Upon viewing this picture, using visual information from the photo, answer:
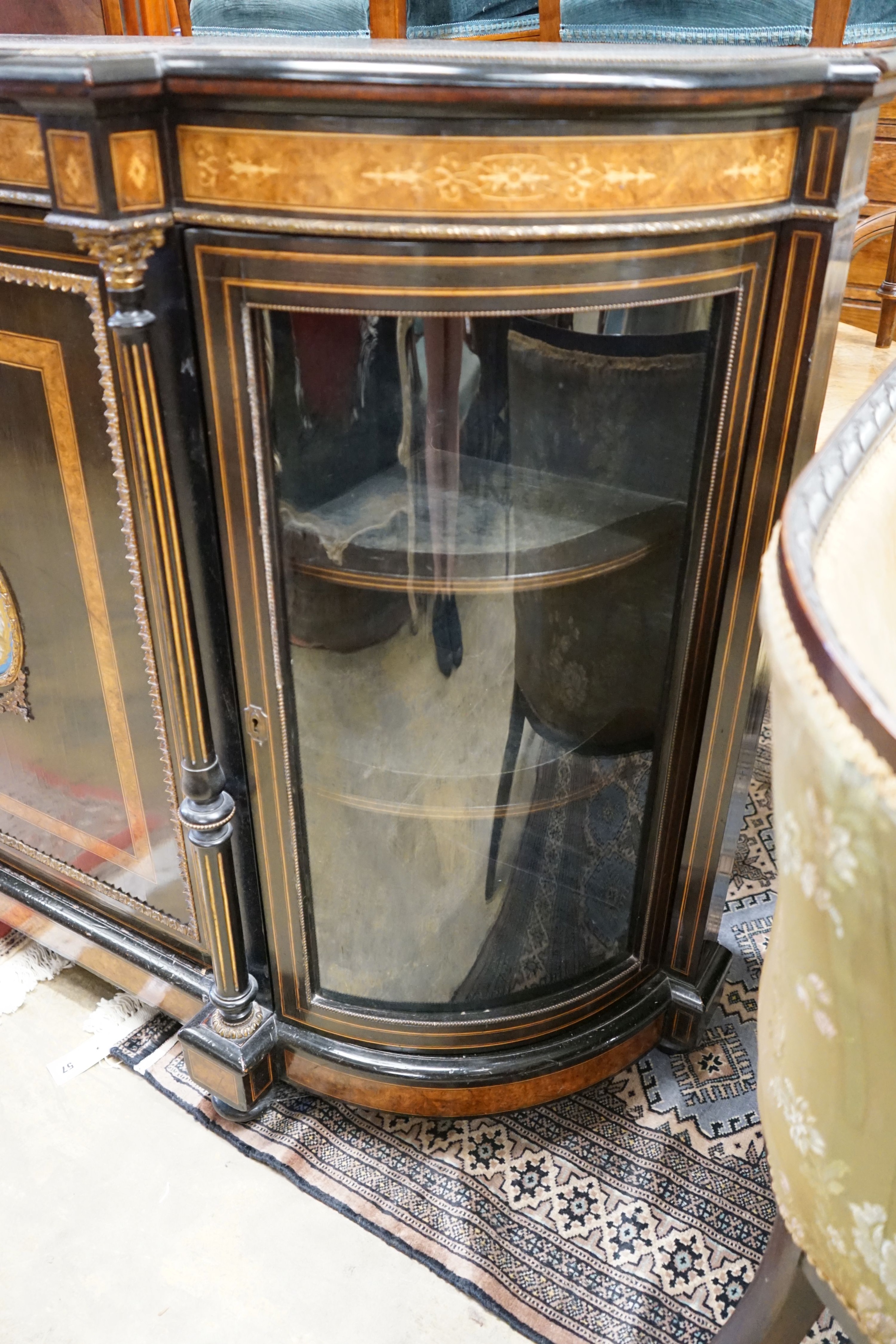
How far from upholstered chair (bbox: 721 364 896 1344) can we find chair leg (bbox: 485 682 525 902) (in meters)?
0.28

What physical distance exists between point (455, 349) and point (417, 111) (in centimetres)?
12

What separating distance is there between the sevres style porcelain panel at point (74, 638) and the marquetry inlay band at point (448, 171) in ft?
0.34

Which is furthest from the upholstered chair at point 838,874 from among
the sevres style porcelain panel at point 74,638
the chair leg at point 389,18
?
the chair leg at point 389,18

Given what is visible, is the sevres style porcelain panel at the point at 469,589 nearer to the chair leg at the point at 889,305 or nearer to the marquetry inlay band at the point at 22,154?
the marquetry inlay band at the point at 22,154

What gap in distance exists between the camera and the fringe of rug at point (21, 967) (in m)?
0.92

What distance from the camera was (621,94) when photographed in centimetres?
47

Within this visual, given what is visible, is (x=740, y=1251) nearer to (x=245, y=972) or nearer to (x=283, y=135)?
(x=245, y=972)

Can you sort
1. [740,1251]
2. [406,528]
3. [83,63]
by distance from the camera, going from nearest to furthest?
1. [83,63]
2. [406,528]
3. [740,1251]

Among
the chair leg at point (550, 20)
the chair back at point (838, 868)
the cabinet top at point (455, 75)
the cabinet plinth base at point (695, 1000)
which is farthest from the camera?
the chair leg at point (550, 20)

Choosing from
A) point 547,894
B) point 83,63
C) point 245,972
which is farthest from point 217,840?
point 83,63

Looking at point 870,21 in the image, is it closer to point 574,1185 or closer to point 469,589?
point 469,589

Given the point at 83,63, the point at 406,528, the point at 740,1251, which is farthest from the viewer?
the point at 740,1251

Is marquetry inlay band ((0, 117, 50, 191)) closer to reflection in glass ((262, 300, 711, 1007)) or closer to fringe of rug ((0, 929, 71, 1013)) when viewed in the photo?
reflection in glass ((262, 300, 711, 1007))

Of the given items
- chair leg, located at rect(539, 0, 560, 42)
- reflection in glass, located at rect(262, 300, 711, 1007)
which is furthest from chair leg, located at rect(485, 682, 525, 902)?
chair leg, located at rect(539, 0, 560, 42)
